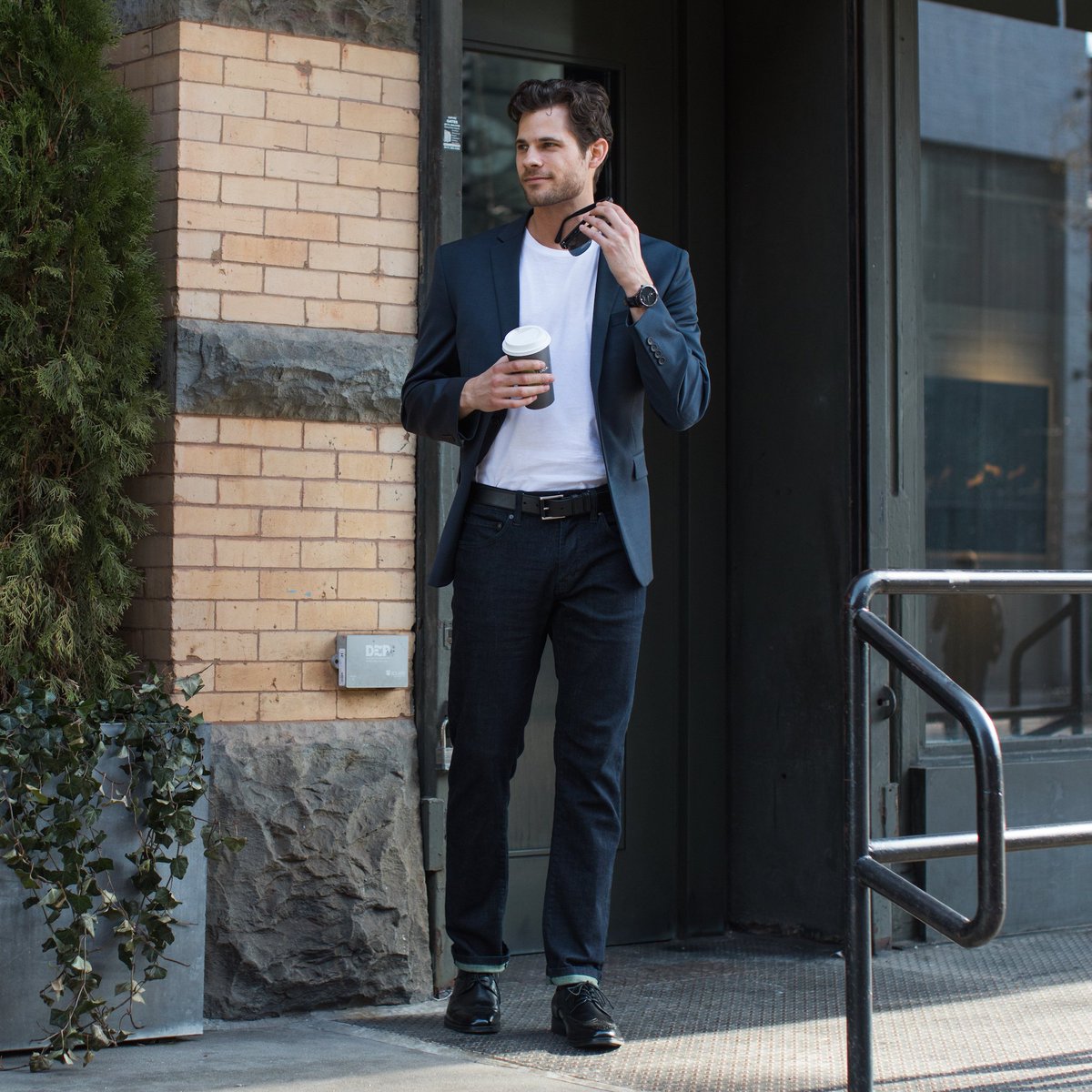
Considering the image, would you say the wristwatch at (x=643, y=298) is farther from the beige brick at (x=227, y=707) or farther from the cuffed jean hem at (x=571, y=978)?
the cuffed jean hem at (x=571, y=978)

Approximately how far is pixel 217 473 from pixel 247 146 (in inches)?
32.9

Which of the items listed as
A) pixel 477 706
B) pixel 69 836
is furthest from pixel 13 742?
pixel 477 706

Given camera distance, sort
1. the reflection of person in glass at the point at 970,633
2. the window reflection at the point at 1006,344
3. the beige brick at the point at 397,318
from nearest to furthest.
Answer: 1. the beige brick at the point at 397,318
2. the reflection of person in glass at the point at 970,633
3. the window reflection at the point at 1006,344

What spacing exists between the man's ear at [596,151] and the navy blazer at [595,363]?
0.22m

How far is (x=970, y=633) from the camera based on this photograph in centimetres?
584

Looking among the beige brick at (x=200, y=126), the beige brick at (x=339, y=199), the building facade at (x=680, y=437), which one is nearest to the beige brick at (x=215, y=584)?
the building facade at (x=680, y=437)

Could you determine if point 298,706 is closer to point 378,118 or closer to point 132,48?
point 378,118

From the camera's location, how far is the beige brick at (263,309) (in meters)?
4.24

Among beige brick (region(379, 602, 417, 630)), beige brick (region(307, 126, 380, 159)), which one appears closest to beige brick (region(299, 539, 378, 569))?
beige brick (region(379, 602, 417, 630))

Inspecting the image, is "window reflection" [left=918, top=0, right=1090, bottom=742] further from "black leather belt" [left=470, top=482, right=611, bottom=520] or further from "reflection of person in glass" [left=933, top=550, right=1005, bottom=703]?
"black leather belt" [left=470, top=482, right=611, bottom=520]

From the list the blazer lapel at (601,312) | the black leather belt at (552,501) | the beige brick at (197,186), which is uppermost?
the beige brick at (197,186)

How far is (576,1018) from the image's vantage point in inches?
151

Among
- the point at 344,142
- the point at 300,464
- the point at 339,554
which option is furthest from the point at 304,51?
the point at 339,554

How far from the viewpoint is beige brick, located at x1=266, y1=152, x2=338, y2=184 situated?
14.1ft
